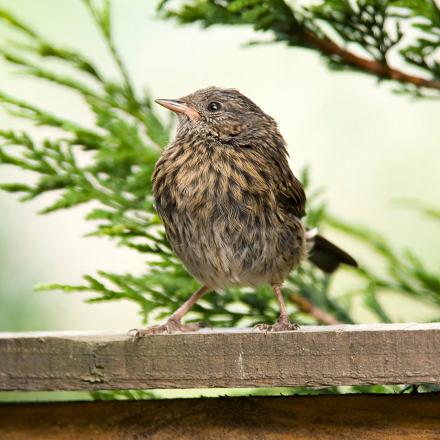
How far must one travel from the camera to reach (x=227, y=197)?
2600mm

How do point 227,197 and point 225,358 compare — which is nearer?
point 225,358

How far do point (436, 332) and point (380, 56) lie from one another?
1226 mm

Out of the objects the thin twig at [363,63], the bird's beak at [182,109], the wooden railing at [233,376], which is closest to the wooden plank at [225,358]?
the wooden railing at [233,376]

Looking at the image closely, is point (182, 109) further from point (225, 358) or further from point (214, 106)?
point (225, 358)

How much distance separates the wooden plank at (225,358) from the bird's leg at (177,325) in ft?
0.20

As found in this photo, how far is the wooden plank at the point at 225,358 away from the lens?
1.93m

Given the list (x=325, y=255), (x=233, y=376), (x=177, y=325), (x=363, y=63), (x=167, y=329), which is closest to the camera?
(x=233, y=376)

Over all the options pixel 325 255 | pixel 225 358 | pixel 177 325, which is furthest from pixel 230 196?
pixel 325 255

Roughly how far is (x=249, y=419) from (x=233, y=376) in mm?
143

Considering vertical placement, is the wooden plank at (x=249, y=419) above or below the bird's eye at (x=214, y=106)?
below

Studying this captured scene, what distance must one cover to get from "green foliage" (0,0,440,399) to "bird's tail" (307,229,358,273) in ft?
0.16

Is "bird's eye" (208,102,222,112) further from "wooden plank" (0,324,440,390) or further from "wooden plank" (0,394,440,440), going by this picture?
"wooden plank" (0,394,440,440)

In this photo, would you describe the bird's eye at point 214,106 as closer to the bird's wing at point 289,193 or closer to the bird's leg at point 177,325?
the bird's wing at point 289,193

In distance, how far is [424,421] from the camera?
6.66ft
